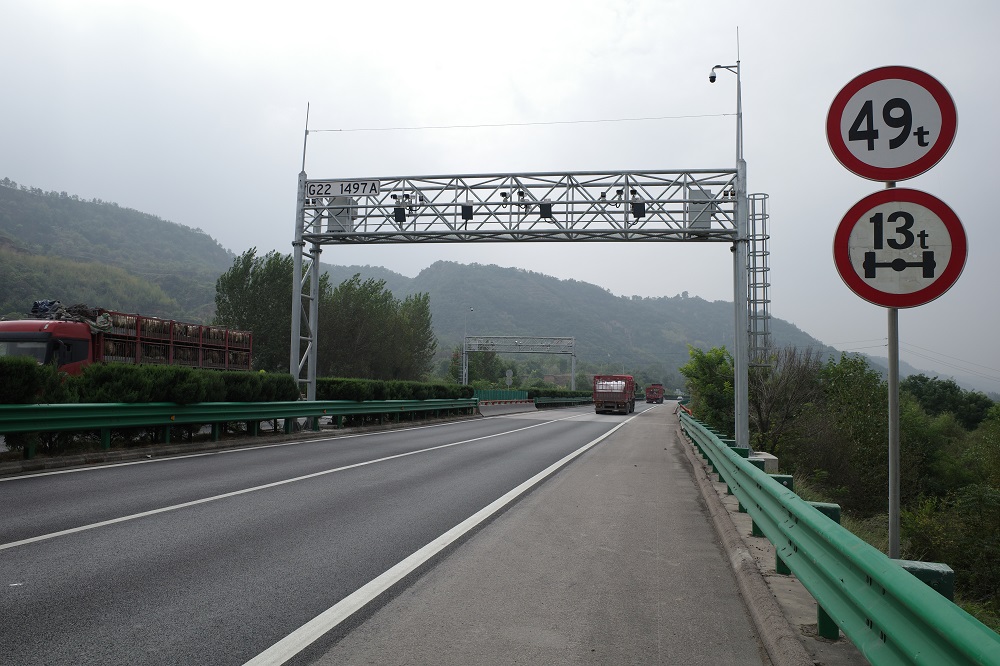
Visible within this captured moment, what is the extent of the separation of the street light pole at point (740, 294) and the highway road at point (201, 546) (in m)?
6.87

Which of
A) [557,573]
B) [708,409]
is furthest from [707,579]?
[708,409]

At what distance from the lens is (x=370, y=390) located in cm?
2330

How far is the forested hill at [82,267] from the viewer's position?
99812 mm

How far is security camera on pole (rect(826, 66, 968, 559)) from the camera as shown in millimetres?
4098

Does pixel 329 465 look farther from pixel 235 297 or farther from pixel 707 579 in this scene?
pixel 235 297

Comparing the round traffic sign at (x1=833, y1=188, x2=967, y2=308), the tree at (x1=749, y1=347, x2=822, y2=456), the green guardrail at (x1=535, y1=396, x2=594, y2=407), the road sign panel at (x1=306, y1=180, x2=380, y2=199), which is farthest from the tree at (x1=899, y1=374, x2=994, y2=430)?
the round traffic sign at (x1=833, y1=188, x2=967, y2=308)

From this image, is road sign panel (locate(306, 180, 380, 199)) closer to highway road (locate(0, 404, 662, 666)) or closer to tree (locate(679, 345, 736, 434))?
highway road (locate(0, 404, 662, 666))

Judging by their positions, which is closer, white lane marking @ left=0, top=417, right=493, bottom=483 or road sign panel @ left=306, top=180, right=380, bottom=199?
white lane marking @ left=0, top=417, right=493, bottom=483

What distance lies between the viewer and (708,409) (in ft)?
99.6

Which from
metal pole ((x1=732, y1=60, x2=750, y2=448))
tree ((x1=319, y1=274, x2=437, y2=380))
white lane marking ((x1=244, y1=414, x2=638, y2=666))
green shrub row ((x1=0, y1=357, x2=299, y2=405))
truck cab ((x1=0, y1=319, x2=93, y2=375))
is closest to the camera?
white lane marking ((x1=244, y1=414, x2=638, y2=666))

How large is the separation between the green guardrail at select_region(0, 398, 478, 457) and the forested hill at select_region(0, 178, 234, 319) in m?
82.1

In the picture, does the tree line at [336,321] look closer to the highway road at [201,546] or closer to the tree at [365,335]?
the tree at [365,335]

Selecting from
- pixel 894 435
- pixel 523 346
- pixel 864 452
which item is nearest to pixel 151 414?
pixel 894 435

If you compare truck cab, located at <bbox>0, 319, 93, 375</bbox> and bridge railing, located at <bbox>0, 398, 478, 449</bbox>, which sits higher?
truck cab, located at <bbox>0, 319, 93, 375</bbox>
